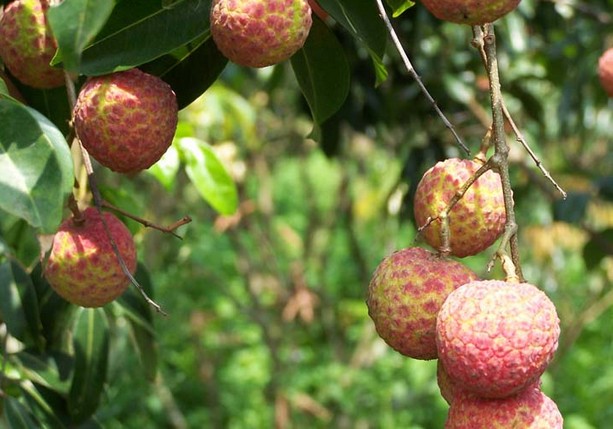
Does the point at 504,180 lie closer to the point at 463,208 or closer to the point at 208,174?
the point at 463,208

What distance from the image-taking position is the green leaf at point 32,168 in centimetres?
79

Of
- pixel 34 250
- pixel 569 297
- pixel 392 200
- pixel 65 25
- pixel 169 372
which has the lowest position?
pixel 569 297

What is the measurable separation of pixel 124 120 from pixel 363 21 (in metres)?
0.26

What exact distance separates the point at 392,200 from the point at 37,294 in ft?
4.06

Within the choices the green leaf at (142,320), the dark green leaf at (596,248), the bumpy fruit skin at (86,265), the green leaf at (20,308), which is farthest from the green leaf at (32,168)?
the dark green leaf at (596,248)

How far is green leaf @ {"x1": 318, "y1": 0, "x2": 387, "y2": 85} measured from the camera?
37.4 inches

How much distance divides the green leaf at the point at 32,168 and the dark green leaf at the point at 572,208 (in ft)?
5.15

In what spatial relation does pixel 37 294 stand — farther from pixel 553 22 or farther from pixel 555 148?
pixel 555 148

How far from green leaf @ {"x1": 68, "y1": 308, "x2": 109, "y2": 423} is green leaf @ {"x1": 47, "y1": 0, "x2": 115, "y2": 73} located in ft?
2.37

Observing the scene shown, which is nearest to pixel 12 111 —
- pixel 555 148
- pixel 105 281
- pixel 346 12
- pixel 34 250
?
pixel 105 281

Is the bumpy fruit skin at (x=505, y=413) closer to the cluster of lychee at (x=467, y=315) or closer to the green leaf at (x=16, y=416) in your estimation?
the cluster of lychee at (x=467, y=315)

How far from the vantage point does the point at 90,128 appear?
88cm

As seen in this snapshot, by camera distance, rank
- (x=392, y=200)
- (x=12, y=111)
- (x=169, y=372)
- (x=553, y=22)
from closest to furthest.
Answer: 1. (x=12, y=111)
2. (x=392, y=200)
3. (x=553, y=22)
4. (x=169, y=372)

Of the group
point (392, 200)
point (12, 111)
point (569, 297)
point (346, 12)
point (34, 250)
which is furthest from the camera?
point (569, 297)
